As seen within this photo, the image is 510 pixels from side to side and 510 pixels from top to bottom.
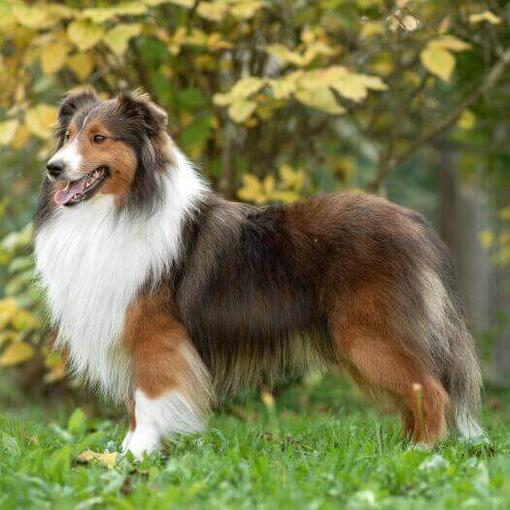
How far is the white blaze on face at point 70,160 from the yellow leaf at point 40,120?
143 centimetres

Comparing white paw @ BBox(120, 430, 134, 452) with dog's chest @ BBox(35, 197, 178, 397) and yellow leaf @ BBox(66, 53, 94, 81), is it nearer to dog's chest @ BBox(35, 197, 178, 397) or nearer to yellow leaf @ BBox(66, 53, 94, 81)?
dog's chest @ BBox(35, 197, 178, 397)

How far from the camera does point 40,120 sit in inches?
235

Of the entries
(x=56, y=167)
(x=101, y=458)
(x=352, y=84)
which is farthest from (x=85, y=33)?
(x=101, y=458)

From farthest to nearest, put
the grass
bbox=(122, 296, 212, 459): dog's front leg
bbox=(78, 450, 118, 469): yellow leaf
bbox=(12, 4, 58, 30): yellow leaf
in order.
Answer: bbox=(12, 4, 58, 30): yellow leaf, bbox=(122, 296, 212, 459): dog's front leg, bbox=(78, 450, 118, 469): yellow leaf, the grass

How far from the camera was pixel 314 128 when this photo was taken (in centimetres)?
795

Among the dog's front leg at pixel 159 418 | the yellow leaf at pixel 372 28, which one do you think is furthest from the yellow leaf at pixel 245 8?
the dog's front leg at pixel 159 418

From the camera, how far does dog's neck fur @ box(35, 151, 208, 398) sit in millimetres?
4680

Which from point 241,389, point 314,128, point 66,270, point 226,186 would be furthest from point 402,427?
point 314,128

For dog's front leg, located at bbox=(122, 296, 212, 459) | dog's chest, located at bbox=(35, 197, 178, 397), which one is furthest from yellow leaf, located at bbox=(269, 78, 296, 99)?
dog's front leg, located at bbox=(122, 296, 212, 459)

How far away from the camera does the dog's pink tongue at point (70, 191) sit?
462 cm

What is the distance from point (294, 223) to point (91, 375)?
1.48 metres

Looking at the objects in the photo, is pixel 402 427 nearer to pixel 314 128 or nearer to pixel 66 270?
pixel 66 270

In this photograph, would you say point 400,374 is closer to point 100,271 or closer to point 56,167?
point 100,271

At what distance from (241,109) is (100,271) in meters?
1.67
